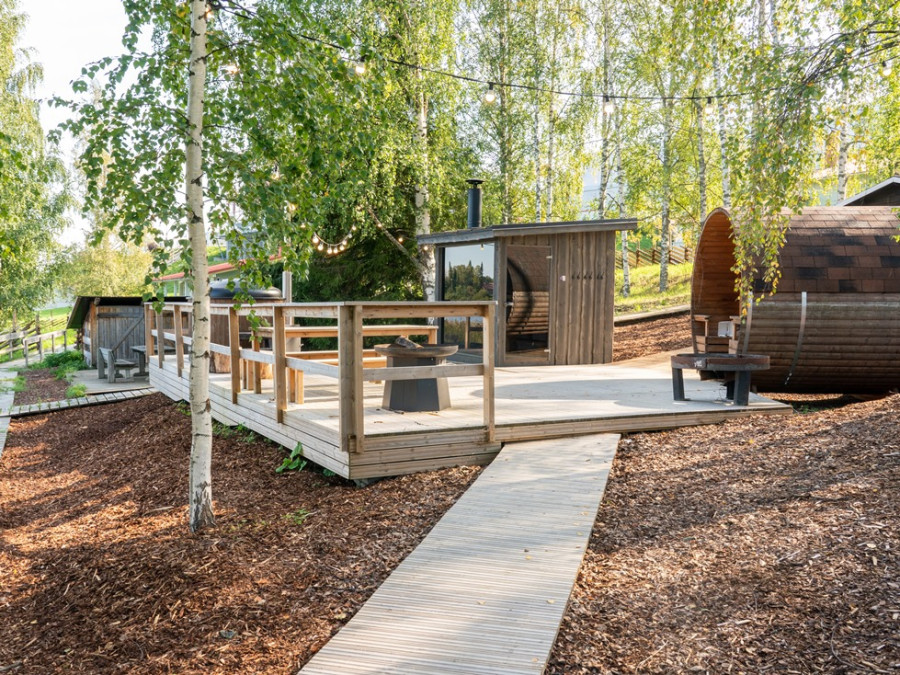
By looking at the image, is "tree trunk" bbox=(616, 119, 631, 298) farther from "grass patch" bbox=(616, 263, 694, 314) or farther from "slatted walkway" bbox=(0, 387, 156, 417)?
"slatted walkway" bbox=(0, 387, 156, 417)

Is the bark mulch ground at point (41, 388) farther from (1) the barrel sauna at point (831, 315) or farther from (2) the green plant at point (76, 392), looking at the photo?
(1) the barrel sauna at point (831, 315)

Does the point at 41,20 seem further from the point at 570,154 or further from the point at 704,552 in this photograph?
the point at 704,552

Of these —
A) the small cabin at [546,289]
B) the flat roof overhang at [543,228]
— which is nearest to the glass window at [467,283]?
the small cabin at [546,289]

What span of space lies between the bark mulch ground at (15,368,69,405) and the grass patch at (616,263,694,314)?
1330cm

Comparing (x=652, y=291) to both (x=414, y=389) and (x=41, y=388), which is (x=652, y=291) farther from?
(x=414, y=389)

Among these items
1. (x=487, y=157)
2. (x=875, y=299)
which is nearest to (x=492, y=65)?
(x=487, y=157)

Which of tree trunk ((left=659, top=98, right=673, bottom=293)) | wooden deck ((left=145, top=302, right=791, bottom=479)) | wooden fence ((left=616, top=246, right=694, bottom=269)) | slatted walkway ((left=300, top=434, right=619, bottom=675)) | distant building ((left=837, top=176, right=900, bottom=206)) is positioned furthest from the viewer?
wooden fence ((left=616, top=246, right=694, bottom=269))

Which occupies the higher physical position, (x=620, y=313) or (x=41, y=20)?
(x=41, y=20)

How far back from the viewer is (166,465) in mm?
6723

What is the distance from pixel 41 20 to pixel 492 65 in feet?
38.1

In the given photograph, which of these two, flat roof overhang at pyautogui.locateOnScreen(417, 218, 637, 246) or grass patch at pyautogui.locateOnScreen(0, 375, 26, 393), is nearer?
flat roof overhang at pyautogui.locateOnScreen(417, 218, 637, 246)

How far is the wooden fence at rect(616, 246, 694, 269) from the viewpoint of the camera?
30.2 meters

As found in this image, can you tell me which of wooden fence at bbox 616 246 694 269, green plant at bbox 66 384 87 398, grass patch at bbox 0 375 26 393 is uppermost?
wooden fence at bbox 616 246 694 269

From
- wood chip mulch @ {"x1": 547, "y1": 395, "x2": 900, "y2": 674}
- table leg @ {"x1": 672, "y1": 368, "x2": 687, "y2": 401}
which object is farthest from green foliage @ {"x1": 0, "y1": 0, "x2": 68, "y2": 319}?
wood chip mulch @ {"x1": 547, "y1": 395, "x2": 900, "y2": 674}
